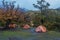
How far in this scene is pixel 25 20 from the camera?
23.6 m

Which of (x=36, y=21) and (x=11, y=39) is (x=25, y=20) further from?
(x=11, y=39)

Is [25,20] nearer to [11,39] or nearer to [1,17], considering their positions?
[1,17]

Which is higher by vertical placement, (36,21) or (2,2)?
(2,2)

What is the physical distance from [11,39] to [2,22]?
7380 millimetres

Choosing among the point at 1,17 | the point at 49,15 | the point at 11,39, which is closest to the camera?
the point at 11,39

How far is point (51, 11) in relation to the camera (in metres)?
26.0

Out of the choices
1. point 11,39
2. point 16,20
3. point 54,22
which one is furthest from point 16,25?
point 11,39

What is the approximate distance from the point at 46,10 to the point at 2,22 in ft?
19.6

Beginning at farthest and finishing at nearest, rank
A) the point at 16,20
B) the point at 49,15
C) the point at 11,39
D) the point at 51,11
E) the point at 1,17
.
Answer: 1. the point at 51,11
2. the point at 49,15
3. the point at 16,20
4. the point at 1,17
5. the point at 11,39

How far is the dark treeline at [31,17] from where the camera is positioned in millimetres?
21172

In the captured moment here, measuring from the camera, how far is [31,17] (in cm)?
2470

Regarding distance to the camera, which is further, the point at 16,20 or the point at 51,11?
the point at 51,11

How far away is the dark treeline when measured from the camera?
69.5 ft

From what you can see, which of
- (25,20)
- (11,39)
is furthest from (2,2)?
(11,39)
